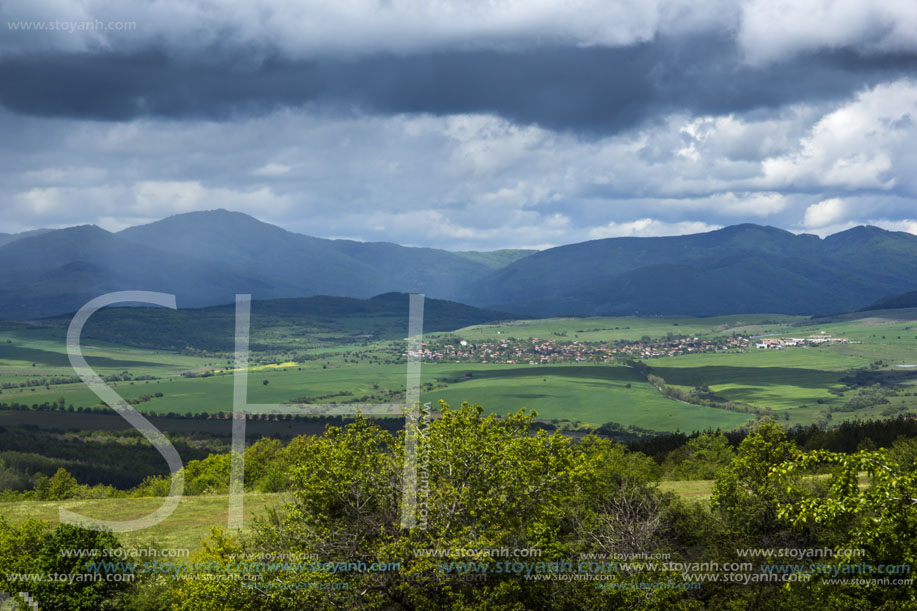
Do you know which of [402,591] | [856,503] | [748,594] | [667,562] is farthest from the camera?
[667,562]

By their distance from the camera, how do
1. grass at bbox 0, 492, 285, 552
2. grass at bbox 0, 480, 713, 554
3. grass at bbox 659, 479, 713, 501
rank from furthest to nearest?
grass at bbox 659, 479, 713, 501
grass at bbox 0, 480, 713, 554
grass at bbox 0, 492, 285, 552

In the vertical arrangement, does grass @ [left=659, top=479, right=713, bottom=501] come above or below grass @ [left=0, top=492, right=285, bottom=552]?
above

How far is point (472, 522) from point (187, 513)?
1926 inches

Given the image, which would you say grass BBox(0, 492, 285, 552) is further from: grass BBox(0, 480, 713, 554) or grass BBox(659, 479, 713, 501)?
grass BBox(659, 479, 713, 501)

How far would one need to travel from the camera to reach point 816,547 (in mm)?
37156

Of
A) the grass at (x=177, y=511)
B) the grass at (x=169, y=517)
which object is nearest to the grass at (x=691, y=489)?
the grass at (x=177, y=511)

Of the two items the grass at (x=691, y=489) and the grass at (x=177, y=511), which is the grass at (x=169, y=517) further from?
the grass at (x=691, y=489)

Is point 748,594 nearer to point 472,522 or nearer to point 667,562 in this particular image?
point 667,562

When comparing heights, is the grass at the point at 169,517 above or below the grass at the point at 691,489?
below

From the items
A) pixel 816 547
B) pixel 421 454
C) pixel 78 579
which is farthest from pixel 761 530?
pixel 78 579

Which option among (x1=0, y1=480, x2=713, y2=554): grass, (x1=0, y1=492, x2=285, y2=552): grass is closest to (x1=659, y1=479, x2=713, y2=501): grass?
(x1=0, y1=480, x2=713, y2=554): grass

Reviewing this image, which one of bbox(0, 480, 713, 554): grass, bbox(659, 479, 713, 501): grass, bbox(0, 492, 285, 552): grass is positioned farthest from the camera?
bbox(659, 479, 713, 501): grass

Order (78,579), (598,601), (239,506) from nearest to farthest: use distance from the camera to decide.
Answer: (598,601)
(78,579)
(239,506)

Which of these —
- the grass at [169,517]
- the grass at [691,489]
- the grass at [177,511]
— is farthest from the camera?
the grass at [691,489]
